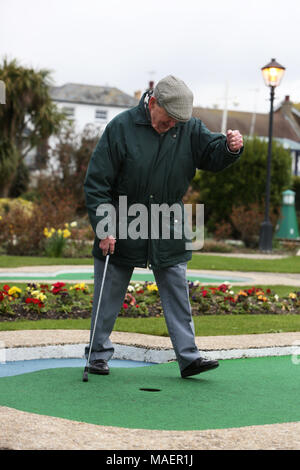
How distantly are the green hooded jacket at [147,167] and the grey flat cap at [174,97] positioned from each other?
266mm

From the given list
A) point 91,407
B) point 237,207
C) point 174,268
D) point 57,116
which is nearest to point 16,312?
point 174,268

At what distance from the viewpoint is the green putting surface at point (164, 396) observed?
3885 mm

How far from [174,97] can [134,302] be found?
399cm

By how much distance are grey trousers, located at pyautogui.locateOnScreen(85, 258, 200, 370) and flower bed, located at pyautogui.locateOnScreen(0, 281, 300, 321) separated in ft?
9.08

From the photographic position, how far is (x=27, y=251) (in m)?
16.7

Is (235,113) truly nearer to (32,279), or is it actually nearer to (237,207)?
(237,207)

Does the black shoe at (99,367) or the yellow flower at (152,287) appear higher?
the black shoe at (99,367)

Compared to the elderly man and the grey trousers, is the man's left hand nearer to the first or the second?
the elderly man

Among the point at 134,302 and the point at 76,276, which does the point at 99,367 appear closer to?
the point at 134,302

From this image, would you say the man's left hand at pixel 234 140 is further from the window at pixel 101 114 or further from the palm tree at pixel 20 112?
the window at pixel 101 114

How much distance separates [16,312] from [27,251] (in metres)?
8.90

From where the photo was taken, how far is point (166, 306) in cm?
498

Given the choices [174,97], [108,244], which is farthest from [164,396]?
[174,97]

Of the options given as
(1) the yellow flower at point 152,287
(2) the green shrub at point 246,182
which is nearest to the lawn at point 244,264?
(1) the yellow flower at point 152,287
